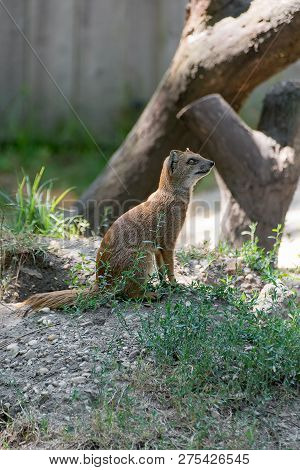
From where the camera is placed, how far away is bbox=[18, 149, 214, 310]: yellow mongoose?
14.0 ft

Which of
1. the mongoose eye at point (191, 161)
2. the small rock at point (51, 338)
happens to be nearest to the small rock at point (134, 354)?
the small rock at point (51, 338)

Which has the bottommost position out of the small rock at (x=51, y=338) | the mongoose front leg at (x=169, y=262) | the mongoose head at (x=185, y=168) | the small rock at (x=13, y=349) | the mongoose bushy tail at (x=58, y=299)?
the small rock at (x=13, y=349)

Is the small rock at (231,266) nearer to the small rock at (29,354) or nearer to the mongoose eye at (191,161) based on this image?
the mongoose eye at (191,161)

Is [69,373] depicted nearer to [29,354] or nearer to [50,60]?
[29,354]

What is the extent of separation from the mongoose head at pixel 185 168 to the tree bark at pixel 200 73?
1.53 metres

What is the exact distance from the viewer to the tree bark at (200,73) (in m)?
5.79

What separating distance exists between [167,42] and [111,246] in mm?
7042

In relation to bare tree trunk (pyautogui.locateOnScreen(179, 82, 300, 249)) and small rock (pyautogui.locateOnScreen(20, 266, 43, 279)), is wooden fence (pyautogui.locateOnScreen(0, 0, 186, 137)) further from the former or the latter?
small rock (pyautogui.locateOnScreen(20, 266, 43, 279))

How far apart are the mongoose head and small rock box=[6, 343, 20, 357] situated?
1.48m

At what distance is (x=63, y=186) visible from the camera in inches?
370

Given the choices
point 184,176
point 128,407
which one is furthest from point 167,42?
point 128,407

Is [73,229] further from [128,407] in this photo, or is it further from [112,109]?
[112,109]

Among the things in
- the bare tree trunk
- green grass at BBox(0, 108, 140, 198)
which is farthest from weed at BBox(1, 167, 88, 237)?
green grass at BBox(0, 108, 140, 198)

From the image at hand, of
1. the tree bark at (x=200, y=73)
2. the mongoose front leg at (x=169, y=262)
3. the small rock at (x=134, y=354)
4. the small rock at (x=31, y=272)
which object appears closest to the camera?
the small rock at (x=134, y=354)
